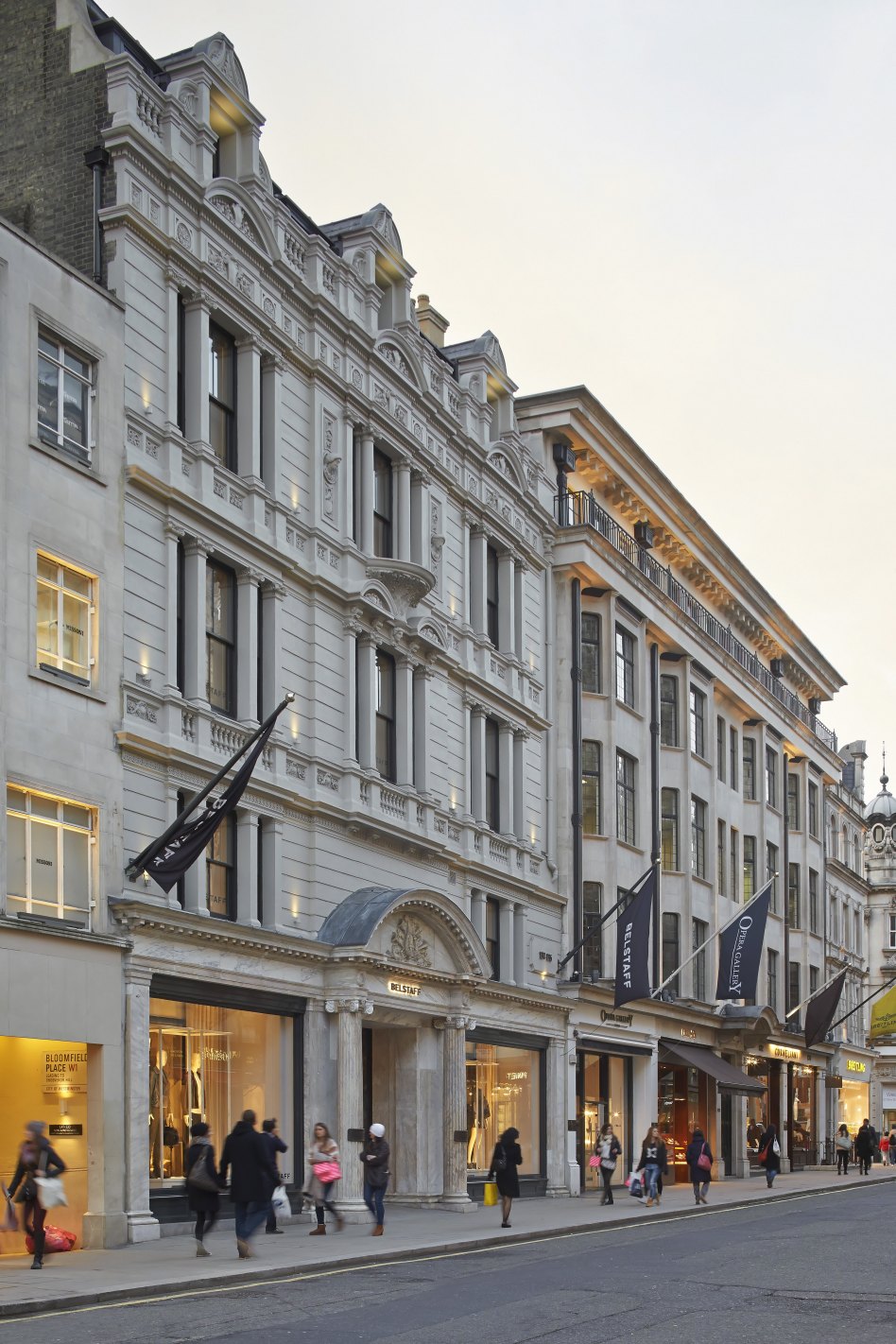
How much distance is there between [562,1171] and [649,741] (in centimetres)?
1332

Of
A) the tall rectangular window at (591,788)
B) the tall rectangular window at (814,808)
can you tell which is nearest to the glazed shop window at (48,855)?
the tall rectangular window at (591,788)

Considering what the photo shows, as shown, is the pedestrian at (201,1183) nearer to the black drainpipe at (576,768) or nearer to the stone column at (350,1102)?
the stone column at (350,1102)

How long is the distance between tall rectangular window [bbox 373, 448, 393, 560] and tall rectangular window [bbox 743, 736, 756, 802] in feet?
91.4

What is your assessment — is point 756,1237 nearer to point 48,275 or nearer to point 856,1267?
point 856,1267

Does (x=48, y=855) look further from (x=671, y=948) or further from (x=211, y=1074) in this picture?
(x=671, y=948)

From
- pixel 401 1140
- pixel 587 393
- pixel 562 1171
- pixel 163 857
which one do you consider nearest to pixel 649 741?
pixel 587 393

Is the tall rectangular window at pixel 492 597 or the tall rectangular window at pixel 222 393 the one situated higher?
the tall rectangular window at pixel 222 393

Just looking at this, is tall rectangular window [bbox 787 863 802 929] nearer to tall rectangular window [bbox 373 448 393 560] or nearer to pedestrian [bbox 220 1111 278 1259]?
tall rectangular window [bbox 373 448 393 560]

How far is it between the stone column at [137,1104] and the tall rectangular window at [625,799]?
75.1 feet

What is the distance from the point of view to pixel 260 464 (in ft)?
98.9

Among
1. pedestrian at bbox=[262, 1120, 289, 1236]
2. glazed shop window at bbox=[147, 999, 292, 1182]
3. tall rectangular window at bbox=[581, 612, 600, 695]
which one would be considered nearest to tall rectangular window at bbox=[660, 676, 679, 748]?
tall rectangular window at bbox=[581, 612, 600, 695]

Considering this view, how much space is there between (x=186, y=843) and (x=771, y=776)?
41.3 metres

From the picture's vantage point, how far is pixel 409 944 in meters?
32.1

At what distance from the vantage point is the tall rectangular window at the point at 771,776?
62375mm
